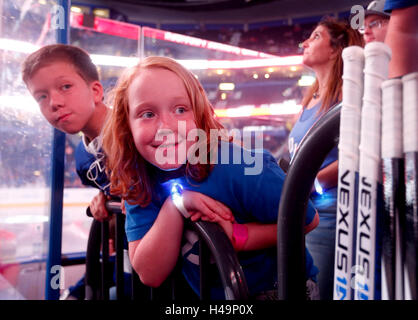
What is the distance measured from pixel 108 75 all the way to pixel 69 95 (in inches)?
10.5

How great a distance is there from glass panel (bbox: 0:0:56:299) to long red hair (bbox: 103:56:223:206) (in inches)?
22.6

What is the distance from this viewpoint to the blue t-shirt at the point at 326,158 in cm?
84

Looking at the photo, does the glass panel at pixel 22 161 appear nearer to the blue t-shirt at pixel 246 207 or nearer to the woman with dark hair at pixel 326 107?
the blue t-shirt at pixel 246 207

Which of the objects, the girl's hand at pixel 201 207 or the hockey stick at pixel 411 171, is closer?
the hockey stick at pixel 411 171

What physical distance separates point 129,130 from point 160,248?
0.90 ft

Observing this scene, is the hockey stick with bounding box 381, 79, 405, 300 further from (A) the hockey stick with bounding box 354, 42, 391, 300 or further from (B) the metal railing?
(B) the metal railing

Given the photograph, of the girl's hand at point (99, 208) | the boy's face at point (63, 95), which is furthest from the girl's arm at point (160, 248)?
the boy's face at point (63, 95)

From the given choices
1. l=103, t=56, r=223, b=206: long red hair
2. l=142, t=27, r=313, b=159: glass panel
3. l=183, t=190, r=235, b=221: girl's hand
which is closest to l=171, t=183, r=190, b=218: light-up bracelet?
l=183, t=190, r=235, b=221: girl's hand

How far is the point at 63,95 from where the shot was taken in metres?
1.05

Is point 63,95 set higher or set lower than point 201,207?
higher

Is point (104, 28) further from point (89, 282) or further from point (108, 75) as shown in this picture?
point (89, 282)

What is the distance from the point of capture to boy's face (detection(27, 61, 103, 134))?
3.43 feet

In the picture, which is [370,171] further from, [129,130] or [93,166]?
[93,166]

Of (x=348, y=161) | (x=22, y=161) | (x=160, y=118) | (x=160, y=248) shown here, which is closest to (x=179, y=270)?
(x=160, y=248)
